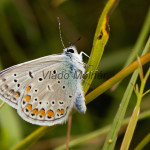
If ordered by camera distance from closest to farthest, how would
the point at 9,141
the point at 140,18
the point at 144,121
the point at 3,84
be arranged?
the point at 3,84 → the point at 9,141 → the point at 144,121 → the point at 140,18

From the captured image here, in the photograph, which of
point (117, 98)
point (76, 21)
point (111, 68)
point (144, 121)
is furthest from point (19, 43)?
point (144, 121)

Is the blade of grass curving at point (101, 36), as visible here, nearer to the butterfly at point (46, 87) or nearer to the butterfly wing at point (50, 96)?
the butterfly at point (46, 87)

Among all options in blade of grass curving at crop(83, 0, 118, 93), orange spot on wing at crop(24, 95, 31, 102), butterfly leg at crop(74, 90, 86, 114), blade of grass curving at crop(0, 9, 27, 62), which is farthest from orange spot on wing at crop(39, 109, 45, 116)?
blade of grass curving at crop(0, 9, 27, 62)

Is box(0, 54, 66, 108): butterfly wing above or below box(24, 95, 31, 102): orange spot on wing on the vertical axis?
above

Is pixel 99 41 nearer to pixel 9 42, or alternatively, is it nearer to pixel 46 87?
pixel 46 87

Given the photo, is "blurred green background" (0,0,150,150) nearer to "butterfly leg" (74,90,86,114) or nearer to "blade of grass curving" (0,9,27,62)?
"blade of grass curving" (0,9,27,62)

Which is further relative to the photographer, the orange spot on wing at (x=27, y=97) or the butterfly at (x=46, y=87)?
the orange spot on wing at (x=27, y=97)

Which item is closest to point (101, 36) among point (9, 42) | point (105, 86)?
point (105, 86)

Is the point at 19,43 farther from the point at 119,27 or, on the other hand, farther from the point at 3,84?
the point at 3,84

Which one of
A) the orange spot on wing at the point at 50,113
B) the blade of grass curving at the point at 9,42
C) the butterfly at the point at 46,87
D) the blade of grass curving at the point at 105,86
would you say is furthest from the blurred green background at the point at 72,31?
the blade of grass curving at the point at 105,86
